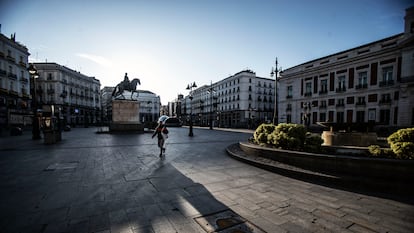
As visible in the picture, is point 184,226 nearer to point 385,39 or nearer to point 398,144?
point 398,144

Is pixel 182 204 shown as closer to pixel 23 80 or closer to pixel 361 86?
pixel 361 86

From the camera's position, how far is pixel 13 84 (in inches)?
1180

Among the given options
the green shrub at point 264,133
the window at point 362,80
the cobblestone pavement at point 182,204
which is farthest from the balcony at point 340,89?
the cobblestone pavement at point 182,204

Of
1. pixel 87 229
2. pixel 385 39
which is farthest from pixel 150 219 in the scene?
pixel 385 39

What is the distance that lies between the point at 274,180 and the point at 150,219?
3.35 metres

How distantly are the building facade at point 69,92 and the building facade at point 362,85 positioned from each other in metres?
50.2

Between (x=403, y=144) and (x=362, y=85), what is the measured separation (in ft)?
96.6

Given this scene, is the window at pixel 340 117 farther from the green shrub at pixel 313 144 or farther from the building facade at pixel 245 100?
the green shrub at pixel 313 144

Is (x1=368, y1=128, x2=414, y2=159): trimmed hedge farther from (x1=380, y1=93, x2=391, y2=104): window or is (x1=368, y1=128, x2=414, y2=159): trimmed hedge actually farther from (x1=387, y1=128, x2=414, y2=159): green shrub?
(x1=380, y1=93, x2=391, y2=104): window

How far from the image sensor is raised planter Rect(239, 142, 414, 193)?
3.58m

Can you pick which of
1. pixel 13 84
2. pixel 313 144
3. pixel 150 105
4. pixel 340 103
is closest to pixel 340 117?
pixel 340 103

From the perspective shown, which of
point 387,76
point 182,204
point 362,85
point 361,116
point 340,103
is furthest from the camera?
point 340,103

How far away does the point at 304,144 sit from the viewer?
5992 mm

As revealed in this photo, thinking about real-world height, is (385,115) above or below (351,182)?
above
